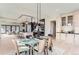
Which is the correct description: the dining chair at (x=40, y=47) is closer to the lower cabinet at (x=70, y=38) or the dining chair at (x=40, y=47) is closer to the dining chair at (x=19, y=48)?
the dining chair at (x=19, y=48)

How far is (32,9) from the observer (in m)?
2.76

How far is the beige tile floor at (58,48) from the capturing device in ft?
8.85

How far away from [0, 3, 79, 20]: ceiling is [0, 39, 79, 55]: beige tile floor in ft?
1.60

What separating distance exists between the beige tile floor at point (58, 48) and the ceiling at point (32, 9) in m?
0.49

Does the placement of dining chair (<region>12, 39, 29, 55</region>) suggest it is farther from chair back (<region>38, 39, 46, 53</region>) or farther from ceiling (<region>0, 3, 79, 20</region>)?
ceiling (<region>0, 3, 79, 20</region>)

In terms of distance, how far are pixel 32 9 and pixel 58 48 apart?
88cm

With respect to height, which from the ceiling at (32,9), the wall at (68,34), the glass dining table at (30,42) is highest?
the ceiling at (32,9)

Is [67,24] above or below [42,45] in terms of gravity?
above

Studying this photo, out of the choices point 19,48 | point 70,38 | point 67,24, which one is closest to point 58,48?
point 70,38

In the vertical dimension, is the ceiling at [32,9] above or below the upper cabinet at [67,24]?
above

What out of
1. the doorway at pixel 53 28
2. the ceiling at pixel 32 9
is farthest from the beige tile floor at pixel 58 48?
the ceiling at pixel 32 9

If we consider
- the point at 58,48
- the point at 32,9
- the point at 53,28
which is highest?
the point at 32,9

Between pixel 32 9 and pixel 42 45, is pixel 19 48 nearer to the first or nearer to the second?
pixel 42 45

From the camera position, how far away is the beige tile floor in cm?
270
